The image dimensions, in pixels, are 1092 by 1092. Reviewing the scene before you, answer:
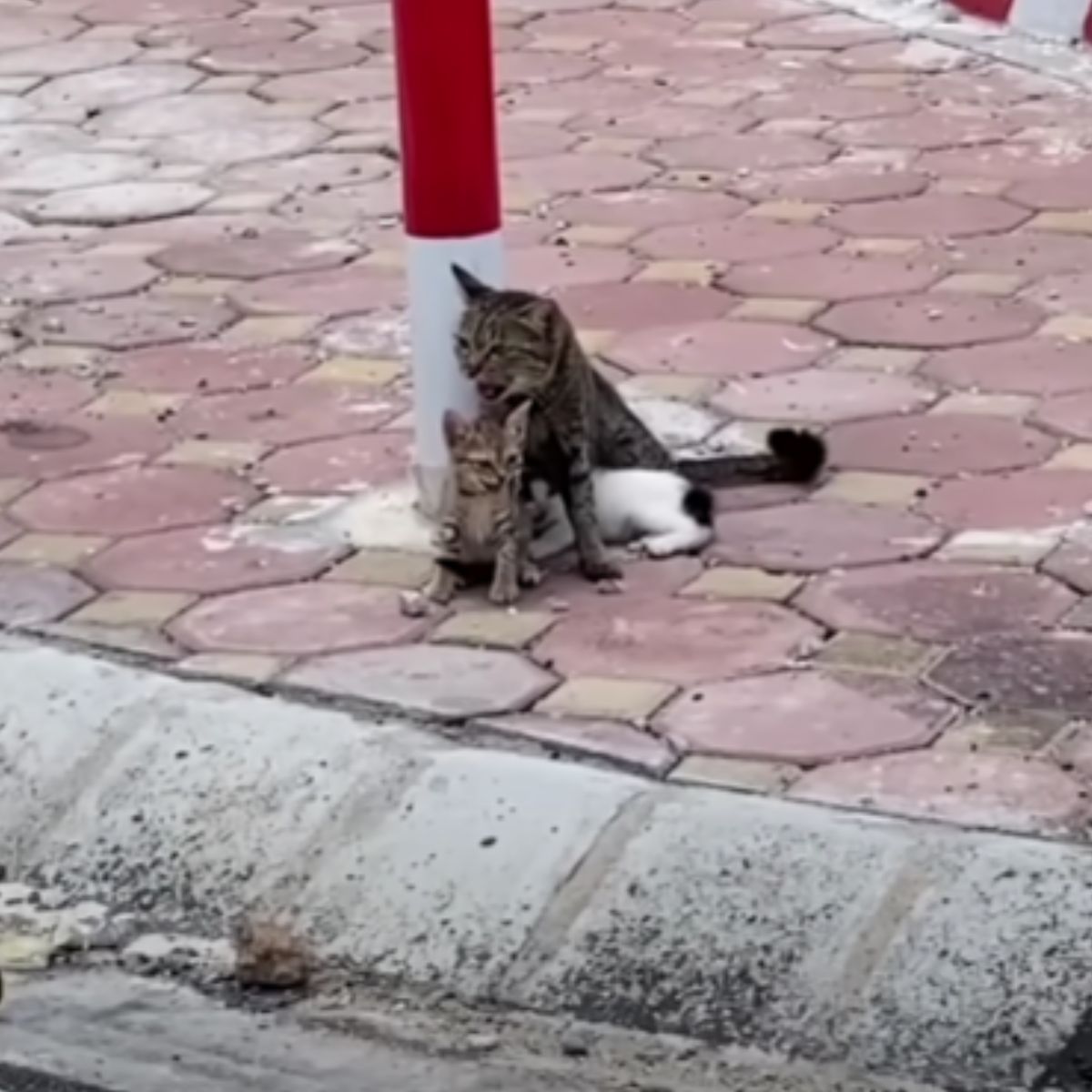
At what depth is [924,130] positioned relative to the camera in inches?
281

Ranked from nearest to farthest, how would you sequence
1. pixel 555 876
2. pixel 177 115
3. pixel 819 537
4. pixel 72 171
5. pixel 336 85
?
pixel 555 876 < pixel 819 537 < pixel 72 171 < pixel 177 115 < pixel 336 85

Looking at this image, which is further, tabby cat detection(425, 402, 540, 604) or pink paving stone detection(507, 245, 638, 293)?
pink paving stone detection(507, 245, 638, 293)

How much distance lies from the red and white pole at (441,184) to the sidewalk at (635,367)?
26cm

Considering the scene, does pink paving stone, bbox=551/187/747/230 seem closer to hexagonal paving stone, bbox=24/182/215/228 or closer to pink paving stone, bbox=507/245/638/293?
pink paving stone, bbox=507/245/638/293

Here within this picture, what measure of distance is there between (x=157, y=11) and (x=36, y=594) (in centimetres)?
451

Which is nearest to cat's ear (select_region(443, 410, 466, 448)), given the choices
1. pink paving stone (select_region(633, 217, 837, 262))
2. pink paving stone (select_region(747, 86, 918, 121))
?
pink paving stone (select_region(633, 217, 837, 262))

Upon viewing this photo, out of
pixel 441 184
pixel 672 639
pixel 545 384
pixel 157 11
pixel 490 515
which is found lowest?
pixel 157 11

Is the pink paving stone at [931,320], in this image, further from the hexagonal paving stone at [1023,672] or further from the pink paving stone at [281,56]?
the pink paving stone at [281,56]

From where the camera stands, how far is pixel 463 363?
461cm

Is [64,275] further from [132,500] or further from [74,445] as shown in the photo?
[132,500]

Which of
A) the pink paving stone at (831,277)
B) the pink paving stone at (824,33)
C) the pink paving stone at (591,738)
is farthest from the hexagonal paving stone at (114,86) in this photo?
the pink paving stone at (591,738)

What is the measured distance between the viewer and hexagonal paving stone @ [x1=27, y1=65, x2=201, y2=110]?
7793 millimetres

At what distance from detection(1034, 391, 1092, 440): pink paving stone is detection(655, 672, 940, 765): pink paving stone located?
1116mm

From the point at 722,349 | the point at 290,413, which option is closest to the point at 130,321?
the point at 290,413
